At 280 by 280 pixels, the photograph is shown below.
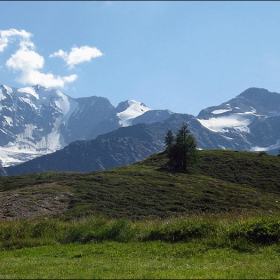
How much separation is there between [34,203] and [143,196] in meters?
14.7

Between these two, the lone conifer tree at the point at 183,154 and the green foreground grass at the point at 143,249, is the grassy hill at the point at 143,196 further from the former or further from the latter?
the green foreground grass at the point at 143,249

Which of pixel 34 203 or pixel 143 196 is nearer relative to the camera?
pixel 34 203

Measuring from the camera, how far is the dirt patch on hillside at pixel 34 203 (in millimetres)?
33197

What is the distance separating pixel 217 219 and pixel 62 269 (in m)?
8.55

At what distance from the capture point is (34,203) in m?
37.5

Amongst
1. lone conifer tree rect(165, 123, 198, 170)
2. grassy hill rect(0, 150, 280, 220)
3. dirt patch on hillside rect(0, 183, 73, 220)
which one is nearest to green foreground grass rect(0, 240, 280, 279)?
grassy hill rect(0, 150, 280, 220)

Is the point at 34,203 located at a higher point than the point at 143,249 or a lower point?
lower

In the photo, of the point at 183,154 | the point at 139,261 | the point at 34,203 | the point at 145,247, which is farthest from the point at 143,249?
the point at 183,154

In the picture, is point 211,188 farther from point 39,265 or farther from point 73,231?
point 39,265

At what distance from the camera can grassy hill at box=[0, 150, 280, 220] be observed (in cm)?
3575

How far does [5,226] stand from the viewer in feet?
60.4

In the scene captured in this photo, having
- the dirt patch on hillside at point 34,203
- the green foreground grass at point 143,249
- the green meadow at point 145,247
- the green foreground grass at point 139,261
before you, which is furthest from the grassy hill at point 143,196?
the green foreground grass at point 139,261

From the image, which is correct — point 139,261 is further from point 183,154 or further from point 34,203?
point 183,154

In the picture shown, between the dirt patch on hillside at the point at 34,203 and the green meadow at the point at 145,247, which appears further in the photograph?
the dirt patch on hillside at the point at 34,203
